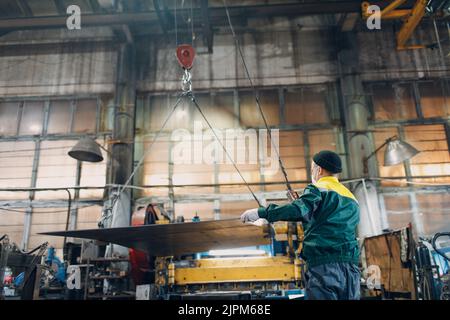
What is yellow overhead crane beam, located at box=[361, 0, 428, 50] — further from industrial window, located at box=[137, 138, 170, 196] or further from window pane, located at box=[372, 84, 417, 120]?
industrial window, located at box=[137, 138, 170, 196]

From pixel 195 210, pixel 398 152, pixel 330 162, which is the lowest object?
pixel 330 162

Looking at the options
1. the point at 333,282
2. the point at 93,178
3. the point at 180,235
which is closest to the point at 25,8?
the point at 93,178

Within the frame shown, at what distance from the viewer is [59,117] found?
328 inches

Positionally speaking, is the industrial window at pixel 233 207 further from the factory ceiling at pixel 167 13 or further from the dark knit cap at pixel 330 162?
the dark knit cap at pixel 330 162

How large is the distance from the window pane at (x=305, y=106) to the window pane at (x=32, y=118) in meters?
5.55

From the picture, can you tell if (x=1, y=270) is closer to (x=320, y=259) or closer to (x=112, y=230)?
(x=112, y=230)

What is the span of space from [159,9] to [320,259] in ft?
21.7

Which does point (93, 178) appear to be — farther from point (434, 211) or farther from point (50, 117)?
point (434, 211)

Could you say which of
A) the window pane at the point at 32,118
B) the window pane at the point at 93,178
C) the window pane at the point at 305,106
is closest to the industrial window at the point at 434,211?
the window pane at the point at 305,106

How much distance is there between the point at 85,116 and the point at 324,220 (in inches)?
287

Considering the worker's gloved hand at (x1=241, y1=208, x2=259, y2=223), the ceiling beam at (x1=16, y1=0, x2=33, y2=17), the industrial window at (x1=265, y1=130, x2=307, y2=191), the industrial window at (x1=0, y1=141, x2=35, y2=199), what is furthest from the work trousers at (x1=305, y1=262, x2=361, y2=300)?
the ceiling beam at (x1=16, y1=0, x2=33, y2=17)

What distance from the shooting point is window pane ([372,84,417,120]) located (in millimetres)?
8070

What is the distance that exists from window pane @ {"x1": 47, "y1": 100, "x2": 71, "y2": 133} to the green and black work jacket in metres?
7.23
